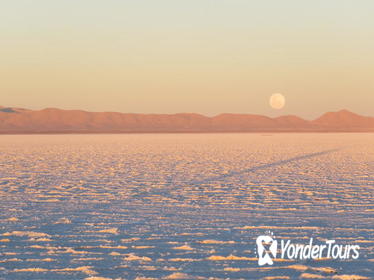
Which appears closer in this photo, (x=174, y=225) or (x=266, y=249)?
(x=266, y=249)

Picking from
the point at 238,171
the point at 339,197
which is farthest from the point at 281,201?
the point at 238,171

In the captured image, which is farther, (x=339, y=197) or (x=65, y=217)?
(x=339, y=197)

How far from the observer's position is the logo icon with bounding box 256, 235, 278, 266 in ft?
17.7

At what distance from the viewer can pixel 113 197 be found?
1029cm

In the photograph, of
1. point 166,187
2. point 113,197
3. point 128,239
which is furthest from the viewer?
point 166,187

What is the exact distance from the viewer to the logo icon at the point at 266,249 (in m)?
5.39

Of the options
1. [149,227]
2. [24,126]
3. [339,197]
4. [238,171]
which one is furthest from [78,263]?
[24,126]

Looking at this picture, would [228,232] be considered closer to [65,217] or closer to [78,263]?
[78,263]

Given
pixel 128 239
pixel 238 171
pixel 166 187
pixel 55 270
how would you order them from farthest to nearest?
pixel 238 171 < pixel 166 187 < pixel 128 239 < pixel 55 270

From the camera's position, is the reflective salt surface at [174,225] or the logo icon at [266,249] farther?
the logo icon at [266,249]

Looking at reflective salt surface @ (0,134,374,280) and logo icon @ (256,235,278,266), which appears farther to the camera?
logo icon @ (256,235,278,266)

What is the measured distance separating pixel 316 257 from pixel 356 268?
514 mm

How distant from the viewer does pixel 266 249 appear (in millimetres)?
5805

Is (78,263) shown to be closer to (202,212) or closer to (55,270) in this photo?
(55,270)
